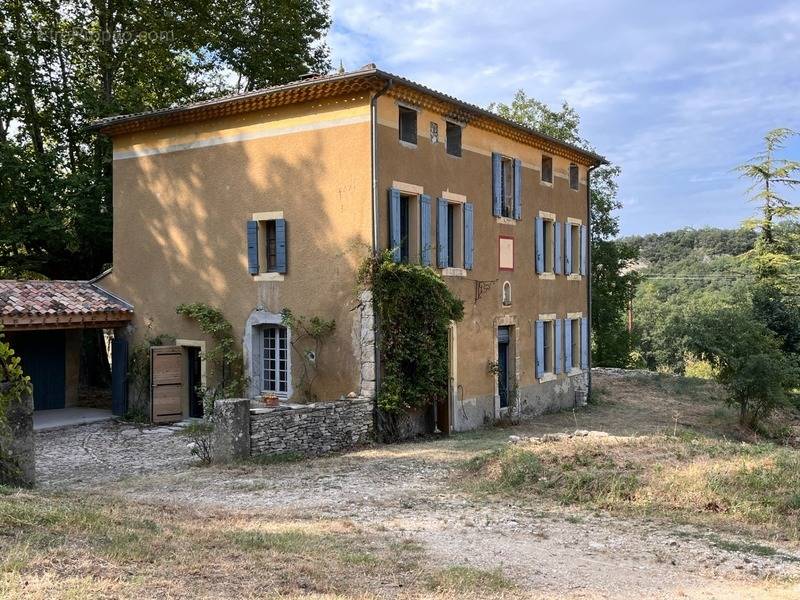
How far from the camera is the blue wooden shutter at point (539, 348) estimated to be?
19.0 meters

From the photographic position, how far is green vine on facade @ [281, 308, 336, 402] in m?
14.2

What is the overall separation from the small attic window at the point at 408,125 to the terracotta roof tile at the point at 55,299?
25.7 ft

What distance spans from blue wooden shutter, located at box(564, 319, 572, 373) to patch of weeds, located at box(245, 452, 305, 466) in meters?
10.8

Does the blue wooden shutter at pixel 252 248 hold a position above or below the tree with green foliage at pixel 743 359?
above

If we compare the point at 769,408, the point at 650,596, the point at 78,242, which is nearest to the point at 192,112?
the point at 78,242

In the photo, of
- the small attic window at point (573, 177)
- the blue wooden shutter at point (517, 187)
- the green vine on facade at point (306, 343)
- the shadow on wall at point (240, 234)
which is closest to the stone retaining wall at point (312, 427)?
the shadow on wall at point (240, 234)

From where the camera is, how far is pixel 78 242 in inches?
781

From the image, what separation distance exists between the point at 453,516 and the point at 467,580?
2.44 m

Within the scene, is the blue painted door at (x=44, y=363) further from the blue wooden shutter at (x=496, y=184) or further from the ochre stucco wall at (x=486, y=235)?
the blue wooden shutter at (x=496, y=184)

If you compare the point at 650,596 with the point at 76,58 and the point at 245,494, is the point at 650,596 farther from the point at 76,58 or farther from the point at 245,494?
the point at 76,58

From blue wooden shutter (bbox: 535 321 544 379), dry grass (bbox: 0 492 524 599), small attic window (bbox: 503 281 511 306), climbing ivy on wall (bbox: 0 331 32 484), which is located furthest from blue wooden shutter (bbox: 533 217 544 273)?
climbing ivy on wall (bbox: 0 331 32 484)

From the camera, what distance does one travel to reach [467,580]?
5.55 m

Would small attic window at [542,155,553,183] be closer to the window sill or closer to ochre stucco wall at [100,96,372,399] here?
ochre stucco wall at [100,96,372,399]

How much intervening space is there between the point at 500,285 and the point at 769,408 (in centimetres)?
833
